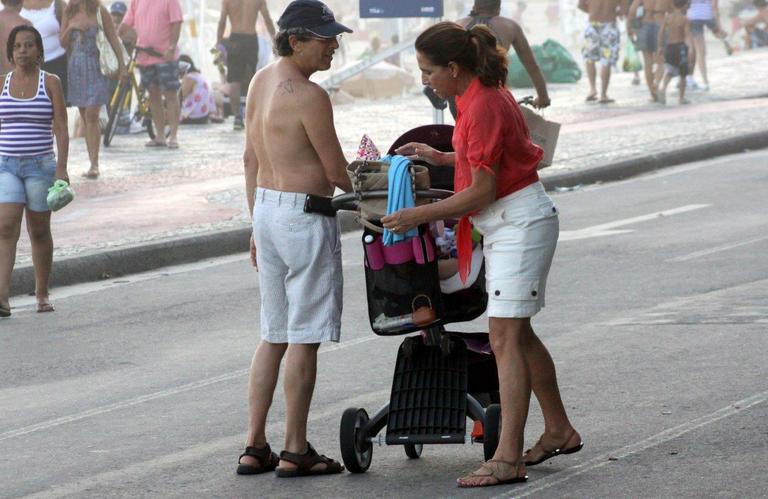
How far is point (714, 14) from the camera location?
29016 mm

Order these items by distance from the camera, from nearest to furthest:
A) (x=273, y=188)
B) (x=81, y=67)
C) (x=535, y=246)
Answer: (x=535, y=246) → (x=273, y=188) → (x=81, y=67)

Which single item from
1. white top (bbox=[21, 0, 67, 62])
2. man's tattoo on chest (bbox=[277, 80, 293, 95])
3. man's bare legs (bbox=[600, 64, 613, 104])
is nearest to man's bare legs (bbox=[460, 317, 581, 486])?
man's tattoo on chest (bbox=[277, 80, 293, 95])

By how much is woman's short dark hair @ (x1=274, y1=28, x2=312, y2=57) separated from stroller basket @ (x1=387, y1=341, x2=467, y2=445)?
4.16ft

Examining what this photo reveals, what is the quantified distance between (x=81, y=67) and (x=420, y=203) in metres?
11.7

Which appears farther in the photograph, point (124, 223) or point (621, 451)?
point (124, 223)

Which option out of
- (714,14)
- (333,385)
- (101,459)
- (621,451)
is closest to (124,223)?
(333,385)

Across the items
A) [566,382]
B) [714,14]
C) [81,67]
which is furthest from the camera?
[714,14]

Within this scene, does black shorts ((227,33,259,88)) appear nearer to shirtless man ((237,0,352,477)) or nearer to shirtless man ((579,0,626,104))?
shirtless man ((579,0,626,104))

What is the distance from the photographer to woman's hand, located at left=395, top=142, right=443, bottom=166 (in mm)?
6277

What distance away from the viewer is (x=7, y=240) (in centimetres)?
1063

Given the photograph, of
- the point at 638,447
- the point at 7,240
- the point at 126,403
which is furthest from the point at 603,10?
the point at 638,447

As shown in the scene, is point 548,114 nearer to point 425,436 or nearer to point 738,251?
point 738,251

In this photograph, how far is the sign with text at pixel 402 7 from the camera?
53.0 feet

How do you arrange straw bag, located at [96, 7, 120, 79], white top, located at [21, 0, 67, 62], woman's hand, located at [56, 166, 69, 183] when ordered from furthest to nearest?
white top, located at [21, 0, 67, 62] < straw bag, located at [96, 7, 120, 79] < woman's hand, located at [56, 166, 69, 183]
